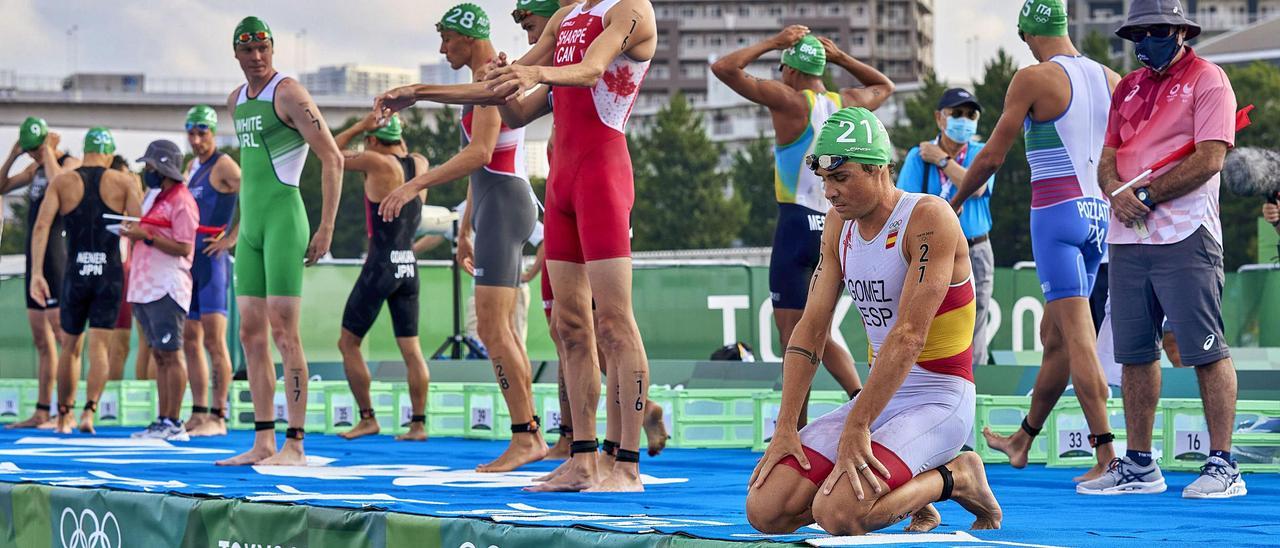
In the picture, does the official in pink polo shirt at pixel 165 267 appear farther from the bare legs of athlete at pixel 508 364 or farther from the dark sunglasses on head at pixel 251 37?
the bare legs of athlete at pixel 508 364

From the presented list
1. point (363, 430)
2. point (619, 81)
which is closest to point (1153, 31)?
point (619, 81)

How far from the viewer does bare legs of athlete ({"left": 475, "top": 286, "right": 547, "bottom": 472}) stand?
27.0 ft

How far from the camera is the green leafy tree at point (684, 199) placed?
7644 centimetres

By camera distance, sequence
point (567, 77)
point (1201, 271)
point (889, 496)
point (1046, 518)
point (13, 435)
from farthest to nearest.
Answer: point (13, 435) < point (1201, 271) < point (567, 77) < point (1046, 518) < point (889, 496)

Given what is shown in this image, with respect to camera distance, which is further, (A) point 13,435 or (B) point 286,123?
(A) point 13,435

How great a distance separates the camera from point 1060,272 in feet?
24.9

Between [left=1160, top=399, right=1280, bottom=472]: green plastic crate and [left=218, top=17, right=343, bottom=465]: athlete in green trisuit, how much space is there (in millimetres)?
4412

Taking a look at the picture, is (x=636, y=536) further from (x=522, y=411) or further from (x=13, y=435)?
(x=13, y=435)

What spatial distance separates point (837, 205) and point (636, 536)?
1432mm

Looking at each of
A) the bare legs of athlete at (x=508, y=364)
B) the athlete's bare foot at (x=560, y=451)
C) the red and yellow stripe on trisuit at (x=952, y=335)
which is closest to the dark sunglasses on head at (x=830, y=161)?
the red and yellow stripe on trisuit at (x=952, y=335)

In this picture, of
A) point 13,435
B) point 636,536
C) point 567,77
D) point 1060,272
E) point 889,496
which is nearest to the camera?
point 636,536

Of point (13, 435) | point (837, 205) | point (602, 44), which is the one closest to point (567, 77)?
point (602, 44)

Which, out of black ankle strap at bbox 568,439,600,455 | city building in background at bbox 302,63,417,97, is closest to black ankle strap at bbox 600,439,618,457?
black ankle strap at bbox 568,439,600,455

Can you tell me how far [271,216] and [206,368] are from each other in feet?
13.4
